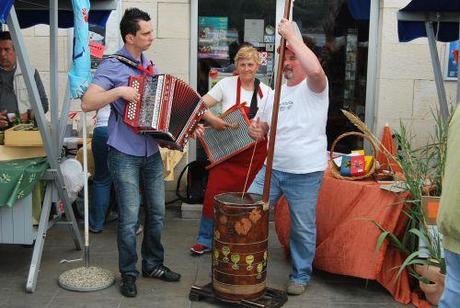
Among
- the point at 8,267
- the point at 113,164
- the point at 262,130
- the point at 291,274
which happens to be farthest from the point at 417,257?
the point at 8,267

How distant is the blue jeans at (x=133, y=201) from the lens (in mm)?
4047

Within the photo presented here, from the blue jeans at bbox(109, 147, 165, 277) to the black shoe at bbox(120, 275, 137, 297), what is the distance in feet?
0.11

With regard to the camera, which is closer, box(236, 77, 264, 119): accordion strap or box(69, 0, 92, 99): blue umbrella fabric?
box(69, 0, 92, 99): blue umbrella fabric

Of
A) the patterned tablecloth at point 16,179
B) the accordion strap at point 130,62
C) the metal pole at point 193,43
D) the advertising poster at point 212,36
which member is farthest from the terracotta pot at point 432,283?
the advertising poster at point 212,36

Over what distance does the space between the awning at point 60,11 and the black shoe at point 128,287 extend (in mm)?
2254

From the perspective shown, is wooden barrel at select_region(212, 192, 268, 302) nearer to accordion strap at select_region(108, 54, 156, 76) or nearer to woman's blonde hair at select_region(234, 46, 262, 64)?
accordion strap at select_region(108, 54, 156, 76)

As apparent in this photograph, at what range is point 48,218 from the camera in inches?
178

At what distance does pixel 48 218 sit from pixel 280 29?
215 centimetres

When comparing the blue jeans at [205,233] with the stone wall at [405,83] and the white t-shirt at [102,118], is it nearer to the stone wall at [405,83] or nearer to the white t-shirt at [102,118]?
the white t-shirt at [102,118]

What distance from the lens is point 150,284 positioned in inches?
174

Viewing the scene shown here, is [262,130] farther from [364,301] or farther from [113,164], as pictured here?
[364,301]

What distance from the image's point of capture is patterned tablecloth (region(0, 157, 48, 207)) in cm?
414

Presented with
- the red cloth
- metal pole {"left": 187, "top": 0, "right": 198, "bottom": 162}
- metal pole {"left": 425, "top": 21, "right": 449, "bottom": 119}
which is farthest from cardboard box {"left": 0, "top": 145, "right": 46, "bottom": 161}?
metal pole {"left": 425, "top": 21, "right": 449, "bottom": 119}

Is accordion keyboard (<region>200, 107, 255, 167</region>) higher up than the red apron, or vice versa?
accordion keyboard (<region>200, 107, 255, 167</region>)
